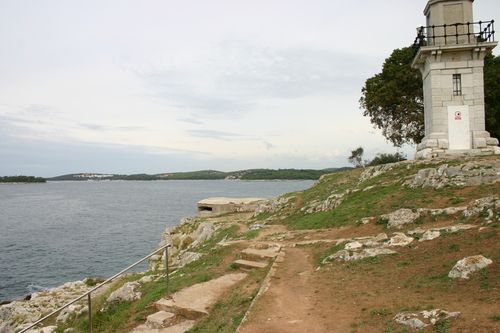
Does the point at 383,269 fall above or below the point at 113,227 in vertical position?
above

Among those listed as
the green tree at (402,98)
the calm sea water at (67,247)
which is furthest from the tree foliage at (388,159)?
the calm sea water at (67,247)

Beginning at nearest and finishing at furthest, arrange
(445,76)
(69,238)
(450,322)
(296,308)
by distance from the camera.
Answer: (450,322) < (296,308) < (445,76) < (69,238)

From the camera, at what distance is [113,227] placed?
6184 centimetres

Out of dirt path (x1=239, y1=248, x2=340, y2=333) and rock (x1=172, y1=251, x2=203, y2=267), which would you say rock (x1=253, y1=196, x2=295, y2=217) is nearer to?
rock (x1=172, y1=251, x2=203, y2=267)

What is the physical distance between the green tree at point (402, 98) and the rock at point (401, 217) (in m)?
22.4

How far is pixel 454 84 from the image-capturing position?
2544 cm

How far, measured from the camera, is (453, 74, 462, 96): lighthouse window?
83.2ft

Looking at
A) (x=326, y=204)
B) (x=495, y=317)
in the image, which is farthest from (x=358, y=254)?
(x=326, y=204)

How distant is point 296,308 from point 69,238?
49448 millimetres

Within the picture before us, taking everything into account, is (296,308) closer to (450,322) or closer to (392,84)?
(450,322)

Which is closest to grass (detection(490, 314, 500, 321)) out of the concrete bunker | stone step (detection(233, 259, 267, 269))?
stone step (detection(233, 259, 267, 269))

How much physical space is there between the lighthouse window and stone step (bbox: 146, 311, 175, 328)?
22.8m

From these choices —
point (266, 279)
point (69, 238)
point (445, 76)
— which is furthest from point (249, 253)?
point (69, 238)

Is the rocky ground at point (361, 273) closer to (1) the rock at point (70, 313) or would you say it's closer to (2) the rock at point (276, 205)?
(1) the rock at point (70, 313)
